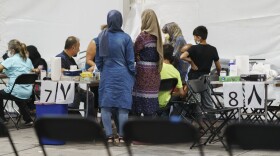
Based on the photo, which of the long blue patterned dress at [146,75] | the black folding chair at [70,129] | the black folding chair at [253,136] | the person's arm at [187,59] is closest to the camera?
the black folding chair at [253,136]

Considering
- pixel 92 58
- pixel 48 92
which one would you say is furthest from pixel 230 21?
pixel 48 92

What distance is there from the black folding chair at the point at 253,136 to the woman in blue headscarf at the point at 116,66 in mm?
4301

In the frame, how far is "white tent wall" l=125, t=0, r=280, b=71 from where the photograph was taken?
12.2m

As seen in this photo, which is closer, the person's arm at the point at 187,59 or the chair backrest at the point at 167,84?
the chair backrest at the point at 167,84

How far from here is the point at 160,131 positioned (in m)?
4.72

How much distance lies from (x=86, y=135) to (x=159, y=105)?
15.3ft

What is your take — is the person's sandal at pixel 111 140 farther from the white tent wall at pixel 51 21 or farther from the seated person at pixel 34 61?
the white tent wall at pixel 51 21

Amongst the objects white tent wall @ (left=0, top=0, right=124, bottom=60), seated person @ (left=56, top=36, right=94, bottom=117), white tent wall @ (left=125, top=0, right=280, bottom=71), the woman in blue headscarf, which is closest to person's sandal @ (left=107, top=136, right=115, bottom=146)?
the woman in blue headscarf

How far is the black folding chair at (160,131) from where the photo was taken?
4.66 m

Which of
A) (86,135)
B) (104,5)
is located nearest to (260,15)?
(104,5)

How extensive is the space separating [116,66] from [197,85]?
1.27 meters

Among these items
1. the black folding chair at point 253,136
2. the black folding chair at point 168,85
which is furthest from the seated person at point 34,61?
the black folding chair at point 253,136

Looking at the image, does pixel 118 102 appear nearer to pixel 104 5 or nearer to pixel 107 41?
pixel 107 41

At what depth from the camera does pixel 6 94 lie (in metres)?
11.2
